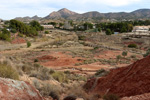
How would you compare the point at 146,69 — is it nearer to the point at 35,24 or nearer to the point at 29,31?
the point at 29,31

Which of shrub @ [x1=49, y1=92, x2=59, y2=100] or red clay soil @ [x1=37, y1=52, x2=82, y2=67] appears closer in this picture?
shrub @ [x1=49, y1=92, x2=59, y2=100]

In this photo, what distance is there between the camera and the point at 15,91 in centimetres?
470

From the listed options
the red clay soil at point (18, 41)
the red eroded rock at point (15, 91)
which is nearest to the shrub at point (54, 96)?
the red eroded rock at point (15, 91)

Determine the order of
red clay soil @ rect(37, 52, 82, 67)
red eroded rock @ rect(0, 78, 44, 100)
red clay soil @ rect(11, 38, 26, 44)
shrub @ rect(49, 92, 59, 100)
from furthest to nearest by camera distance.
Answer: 1. red clay soil @ rect(11, 38, 26, 44)
2. red clay soil @ rect(37, 52, 82, 67)
3. shrub @ rect(49, 92, 59, 100)
4. red eroded rock @ rect(0, 78, 44, 100)

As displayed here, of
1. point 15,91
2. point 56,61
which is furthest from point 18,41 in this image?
point 15,91

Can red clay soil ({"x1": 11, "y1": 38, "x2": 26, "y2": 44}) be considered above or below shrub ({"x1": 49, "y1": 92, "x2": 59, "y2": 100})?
below

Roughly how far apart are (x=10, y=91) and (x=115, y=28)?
310ft

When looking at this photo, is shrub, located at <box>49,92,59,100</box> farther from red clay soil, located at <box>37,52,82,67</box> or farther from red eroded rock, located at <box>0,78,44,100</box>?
red clay soil, located at <box>37,52,82,67</box>

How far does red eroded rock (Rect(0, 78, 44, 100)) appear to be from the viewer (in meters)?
4.35

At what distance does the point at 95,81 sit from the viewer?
40.3 feet

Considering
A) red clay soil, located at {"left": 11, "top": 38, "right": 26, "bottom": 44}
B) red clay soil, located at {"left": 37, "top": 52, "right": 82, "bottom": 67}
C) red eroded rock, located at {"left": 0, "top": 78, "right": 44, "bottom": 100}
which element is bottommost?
red clay soil, located at {"left": 37, "top": 52, "right": 82, "bottom": 67}

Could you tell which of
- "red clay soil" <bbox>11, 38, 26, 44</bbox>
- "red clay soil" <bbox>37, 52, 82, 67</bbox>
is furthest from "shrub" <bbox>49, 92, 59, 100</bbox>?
"red clay soil" <bbox>11, 38, 26, 44</bbox>

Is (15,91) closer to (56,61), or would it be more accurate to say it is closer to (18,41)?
(56,61)

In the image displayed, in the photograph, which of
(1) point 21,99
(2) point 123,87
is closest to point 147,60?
(2) point 123,87
